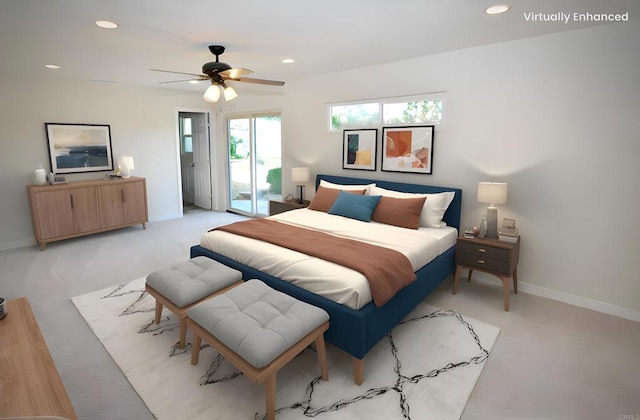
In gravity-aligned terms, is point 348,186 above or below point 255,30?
below

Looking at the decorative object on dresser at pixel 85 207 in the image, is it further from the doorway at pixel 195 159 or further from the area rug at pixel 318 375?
the area rug at pixel 318 375

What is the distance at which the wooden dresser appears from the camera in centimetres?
143

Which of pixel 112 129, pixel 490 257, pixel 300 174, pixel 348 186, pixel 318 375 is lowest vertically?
pixel 318 375

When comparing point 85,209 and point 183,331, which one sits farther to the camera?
point 85,209

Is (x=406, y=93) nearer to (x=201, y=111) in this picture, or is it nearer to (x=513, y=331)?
(x=513, y=331)

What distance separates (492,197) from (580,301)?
1.28 meters

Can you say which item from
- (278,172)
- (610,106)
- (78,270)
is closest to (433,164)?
(610,106)

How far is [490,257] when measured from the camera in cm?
314

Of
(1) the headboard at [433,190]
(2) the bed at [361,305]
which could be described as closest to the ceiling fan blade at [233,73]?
(2) the bed at [361,305]

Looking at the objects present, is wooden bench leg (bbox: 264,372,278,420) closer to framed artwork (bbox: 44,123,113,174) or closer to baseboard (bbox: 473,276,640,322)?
baseboard (bbox: 473,276,640,322)

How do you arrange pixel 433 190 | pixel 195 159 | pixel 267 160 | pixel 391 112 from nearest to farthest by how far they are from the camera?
pixel 433 190 < pixel 391 112 < pixel 267 160 < pixel 195 159

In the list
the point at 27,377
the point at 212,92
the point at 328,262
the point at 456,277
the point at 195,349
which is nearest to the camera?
the point at 27,377

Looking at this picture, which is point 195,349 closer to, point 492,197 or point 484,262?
point 484,262

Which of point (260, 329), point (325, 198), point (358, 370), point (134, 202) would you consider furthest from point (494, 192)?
point (134, 202)
